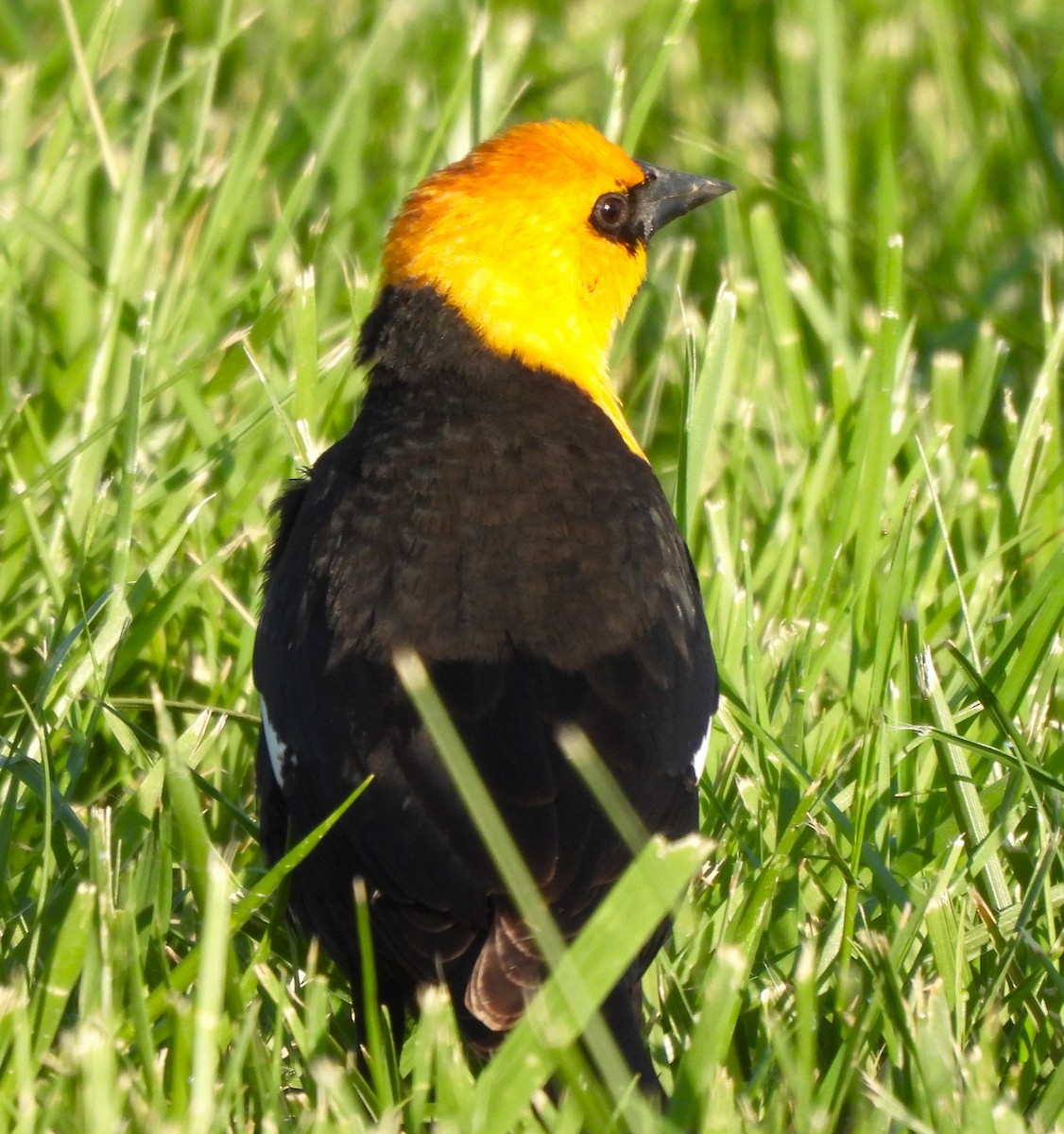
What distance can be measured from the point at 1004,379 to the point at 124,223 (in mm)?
2376

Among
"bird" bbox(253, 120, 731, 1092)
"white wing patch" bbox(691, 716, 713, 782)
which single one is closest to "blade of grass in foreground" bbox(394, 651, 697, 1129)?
"bird" bbox(253, 120, 731, 1092)

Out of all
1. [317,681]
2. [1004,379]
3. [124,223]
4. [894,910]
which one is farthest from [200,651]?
[1004,379]

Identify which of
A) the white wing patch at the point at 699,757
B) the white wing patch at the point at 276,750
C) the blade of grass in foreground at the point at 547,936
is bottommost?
the white wing patch at the point at 699,757

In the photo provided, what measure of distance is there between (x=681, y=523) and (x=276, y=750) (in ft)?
3.35

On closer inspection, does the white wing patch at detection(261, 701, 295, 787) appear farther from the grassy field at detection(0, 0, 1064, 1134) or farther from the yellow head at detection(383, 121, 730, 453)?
the yellow head at detection(383, 121, 730, 453)

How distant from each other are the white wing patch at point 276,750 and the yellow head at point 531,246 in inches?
33.9

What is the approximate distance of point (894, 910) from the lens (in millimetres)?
2766

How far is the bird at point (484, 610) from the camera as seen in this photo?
2516mm

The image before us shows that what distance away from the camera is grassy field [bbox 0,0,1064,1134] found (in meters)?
2.34

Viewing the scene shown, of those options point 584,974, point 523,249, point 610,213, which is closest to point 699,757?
point 584,974

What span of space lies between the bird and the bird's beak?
0.14m

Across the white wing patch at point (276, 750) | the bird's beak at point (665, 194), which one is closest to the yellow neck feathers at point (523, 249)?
the bird's beak at point (665, 194)

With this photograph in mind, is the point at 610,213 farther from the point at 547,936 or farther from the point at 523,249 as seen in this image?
the point at 547,936

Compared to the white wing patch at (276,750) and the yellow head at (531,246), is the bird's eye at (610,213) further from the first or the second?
the white wing patch at (276,750)
